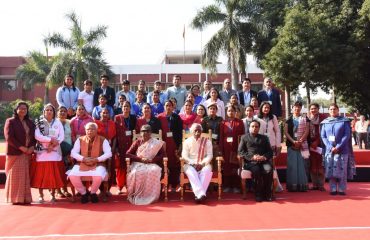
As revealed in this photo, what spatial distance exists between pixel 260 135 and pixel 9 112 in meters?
30.6

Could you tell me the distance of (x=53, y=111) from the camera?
6410 mm

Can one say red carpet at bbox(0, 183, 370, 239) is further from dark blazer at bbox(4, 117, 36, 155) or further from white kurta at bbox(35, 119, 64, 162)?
dark blazer at bbox(4, 117, 36, 155)

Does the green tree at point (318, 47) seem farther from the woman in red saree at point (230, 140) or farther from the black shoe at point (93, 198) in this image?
the black shoe at point (93, 198)

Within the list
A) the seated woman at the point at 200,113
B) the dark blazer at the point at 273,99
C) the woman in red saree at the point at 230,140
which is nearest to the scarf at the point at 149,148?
the seated woman at the point at 200,113

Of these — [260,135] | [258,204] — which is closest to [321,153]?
[260,135]

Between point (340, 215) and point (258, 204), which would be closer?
point (340, 215)

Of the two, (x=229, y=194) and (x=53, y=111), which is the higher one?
(x=53, y=111)

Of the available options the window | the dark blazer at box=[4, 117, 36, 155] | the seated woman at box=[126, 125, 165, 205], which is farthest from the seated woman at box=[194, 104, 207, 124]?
the window

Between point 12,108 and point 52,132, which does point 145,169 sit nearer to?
point 52,132

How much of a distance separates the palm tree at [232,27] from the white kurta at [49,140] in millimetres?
15213

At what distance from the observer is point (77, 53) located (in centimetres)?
2212

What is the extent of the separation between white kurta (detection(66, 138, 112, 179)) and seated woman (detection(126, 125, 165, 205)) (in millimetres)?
336

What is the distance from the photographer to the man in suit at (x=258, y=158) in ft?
20.5

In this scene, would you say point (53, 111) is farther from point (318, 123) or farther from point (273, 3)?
point (273, 3)
